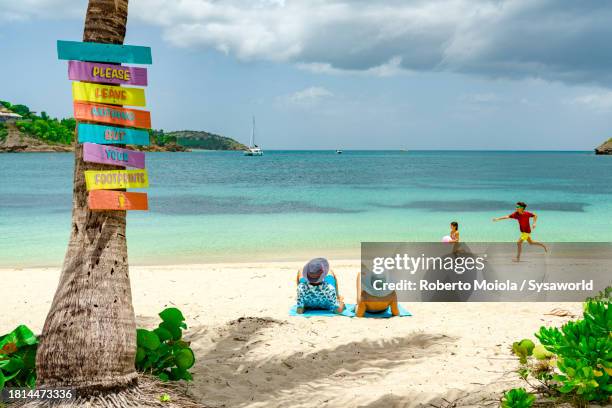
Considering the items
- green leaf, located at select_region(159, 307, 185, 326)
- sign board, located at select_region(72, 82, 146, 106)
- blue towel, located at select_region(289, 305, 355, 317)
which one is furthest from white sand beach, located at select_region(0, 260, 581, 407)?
sign board, located at select_region(72, 82, 146, 106)

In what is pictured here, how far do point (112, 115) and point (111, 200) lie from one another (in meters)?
0.65

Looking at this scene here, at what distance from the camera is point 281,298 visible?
9883 mm

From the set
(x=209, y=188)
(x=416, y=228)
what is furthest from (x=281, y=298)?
Result: (x=209, y=188)

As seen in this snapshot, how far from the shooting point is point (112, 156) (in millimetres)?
4371

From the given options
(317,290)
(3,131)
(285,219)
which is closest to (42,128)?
(3,131)

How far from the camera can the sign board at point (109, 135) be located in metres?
4.30

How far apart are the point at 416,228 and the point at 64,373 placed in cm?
2078

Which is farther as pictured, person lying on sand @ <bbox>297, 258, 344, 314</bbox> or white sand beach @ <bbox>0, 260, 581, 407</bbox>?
person lying on sand @ <bbox>297, 258, 344, 314</bbox>

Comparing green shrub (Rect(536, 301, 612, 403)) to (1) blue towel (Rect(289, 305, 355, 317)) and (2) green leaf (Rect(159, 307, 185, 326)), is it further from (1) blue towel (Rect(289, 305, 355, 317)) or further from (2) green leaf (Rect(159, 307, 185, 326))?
(1) blue towel (Rect(289, 305, 355, 317))

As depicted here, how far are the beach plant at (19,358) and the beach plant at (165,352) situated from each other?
828 millimetres

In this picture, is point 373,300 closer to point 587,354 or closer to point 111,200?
point 587,354

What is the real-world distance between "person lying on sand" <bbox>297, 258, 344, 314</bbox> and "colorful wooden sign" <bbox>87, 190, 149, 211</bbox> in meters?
4.24

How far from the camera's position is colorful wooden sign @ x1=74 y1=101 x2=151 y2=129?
4.30 metres

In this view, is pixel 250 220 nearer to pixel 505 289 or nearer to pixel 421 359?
pixel 505 289
